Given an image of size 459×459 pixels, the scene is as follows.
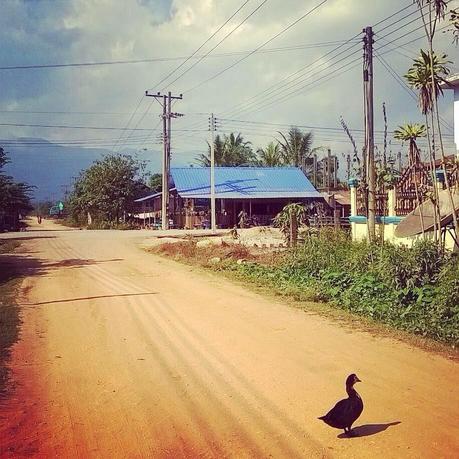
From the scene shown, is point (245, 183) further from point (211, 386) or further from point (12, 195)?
point (211, 386)

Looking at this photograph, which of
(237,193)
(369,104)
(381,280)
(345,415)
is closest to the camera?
(345,415)

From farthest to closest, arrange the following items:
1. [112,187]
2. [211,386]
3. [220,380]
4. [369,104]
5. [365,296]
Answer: [112,187], [369,104], [365,296], [220,380], [211,386]

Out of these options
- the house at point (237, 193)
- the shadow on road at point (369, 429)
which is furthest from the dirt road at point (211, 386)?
the house at point (237, 193)

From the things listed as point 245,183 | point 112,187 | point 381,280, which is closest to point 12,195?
point 112,187

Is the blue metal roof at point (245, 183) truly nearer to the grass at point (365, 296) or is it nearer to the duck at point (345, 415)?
the grass at point (365, 296)

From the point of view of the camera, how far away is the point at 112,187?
4659 centimetres

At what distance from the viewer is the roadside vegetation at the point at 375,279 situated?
724cm

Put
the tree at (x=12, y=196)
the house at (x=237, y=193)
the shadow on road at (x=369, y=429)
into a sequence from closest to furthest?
1. the shadow on road at (x=369, y=429)
2. the house at (x=237, y=193)
3. the tree at (x=12, y=196)

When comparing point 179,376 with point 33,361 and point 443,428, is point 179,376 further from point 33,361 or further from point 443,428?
point 443,428

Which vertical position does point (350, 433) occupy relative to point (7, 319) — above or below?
below

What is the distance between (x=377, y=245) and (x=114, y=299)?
5745 millimetres

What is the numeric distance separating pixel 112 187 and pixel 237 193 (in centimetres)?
1492

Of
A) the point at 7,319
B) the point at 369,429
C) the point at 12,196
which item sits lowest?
the point at 369,429

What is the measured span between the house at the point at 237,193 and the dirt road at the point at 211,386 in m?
29.0
